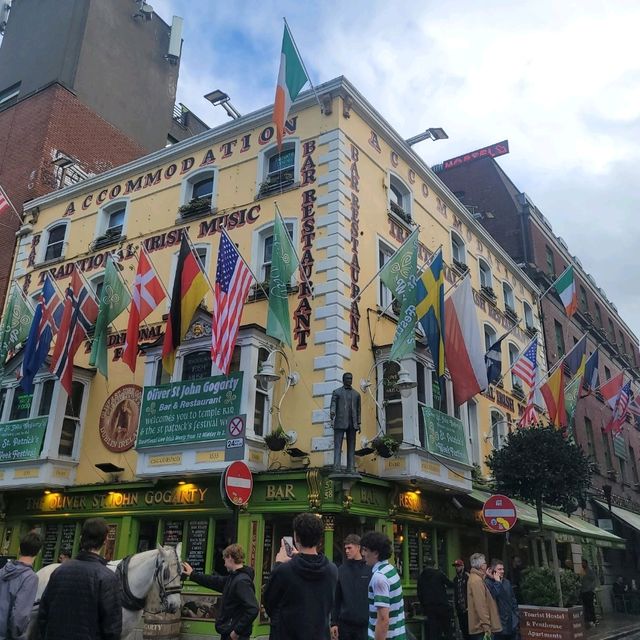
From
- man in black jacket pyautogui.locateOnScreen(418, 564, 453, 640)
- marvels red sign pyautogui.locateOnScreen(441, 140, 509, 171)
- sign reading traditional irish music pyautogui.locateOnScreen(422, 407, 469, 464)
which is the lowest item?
man in black jacket pyautogui.locateOnScreen(418, 564, 453, 640)

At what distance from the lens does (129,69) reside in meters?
30.3

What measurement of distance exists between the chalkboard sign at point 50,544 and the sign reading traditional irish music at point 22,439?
7.51 ft

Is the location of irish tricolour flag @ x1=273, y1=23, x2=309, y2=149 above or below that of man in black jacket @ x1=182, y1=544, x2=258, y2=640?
above

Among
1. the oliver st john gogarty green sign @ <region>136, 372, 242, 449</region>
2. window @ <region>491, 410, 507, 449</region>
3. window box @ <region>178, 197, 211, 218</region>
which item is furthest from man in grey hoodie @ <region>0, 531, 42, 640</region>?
window @ <region>491, 410, 507, 449</region>

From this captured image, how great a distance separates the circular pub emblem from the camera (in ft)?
55.8

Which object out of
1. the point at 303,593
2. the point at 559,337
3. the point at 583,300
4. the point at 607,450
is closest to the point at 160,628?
the point at 303,593

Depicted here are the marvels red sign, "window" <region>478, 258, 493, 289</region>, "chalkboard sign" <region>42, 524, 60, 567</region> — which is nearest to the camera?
"chalkboard sign" <region>42, 524, 60, 567</region>

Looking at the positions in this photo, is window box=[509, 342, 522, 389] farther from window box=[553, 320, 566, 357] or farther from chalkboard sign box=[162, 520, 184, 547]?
chalkboard sign box=[162, 520, 184, 547]

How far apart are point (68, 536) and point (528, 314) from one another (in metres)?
21.1

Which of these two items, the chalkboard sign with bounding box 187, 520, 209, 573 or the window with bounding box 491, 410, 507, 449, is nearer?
the chalkboard sign with bounding box 187, 520, 209, 573

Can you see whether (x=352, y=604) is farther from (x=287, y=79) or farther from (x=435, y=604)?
(x=287, y=79)

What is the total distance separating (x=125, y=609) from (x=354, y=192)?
1266 centimetres

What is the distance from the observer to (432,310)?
1466 cm

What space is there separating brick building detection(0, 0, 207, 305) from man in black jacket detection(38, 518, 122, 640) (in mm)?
20376
